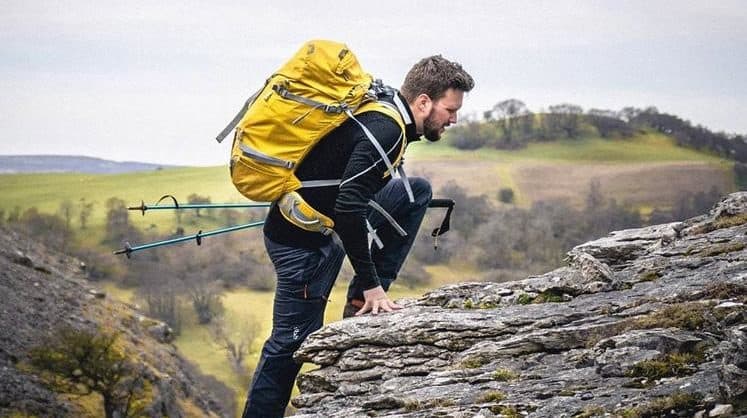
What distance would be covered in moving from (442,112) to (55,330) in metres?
65.5

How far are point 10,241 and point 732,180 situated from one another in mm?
95115

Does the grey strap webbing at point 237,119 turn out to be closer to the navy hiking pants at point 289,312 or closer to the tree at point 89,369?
the navy hiking pants at point 289,312

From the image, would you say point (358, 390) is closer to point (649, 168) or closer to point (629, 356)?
point (629, 356)

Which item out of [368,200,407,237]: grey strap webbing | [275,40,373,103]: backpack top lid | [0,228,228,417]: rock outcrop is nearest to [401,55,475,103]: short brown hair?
[275,40,373,103]: backpack top lid

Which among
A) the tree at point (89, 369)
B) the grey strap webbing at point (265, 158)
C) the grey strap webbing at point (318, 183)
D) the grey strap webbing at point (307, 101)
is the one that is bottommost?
the tree at point (89, 369)

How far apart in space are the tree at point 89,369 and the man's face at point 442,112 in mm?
57420

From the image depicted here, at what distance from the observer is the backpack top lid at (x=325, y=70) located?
934 cm

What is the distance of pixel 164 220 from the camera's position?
15550cm

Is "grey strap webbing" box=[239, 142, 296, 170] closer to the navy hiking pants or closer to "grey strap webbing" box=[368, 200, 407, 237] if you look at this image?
the navy hiking pants

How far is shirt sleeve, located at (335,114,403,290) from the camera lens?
9047 mm

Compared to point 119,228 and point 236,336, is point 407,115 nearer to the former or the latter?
point 236,336

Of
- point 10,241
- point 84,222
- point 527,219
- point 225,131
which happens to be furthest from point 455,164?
point 225,131

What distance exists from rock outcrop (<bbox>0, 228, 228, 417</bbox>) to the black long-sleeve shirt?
4911cm

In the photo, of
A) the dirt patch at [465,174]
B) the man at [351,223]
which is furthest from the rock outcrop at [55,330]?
the dirt patch at [465,174]
